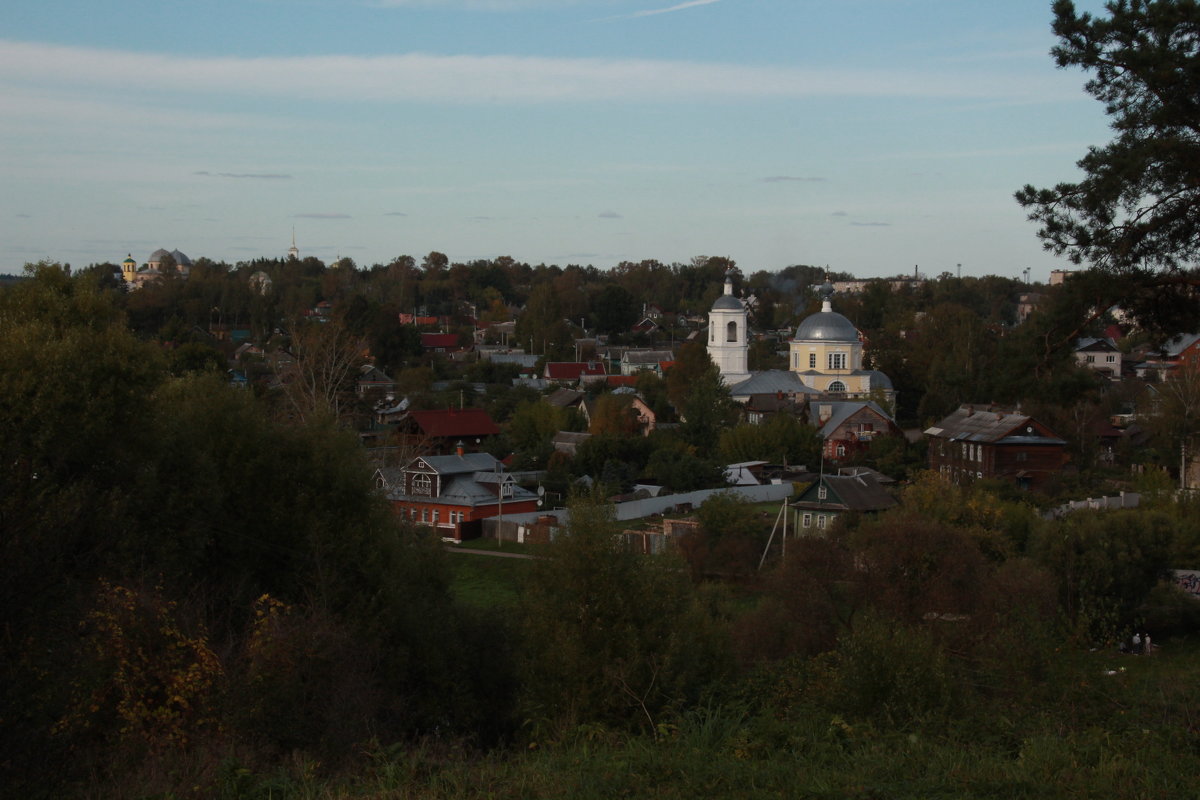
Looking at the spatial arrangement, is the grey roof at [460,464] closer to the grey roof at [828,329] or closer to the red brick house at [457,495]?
the red brick house at [457,495]

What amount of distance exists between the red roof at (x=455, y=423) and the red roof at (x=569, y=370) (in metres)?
21.4

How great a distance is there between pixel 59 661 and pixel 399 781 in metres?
1.91

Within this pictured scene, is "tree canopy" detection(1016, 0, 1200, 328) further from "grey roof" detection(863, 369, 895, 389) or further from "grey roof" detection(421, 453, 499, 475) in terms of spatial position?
"grey roof" detection(863, 369, 895, 389)

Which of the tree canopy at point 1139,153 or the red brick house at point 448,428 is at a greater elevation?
the tree canopy at point 1139,153

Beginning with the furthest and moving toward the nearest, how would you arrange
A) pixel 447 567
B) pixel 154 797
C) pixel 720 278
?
pixel 720 278 → pixel 447 567 → pixel 154 797

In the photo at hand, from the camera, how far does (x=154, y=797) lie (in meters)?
5.96

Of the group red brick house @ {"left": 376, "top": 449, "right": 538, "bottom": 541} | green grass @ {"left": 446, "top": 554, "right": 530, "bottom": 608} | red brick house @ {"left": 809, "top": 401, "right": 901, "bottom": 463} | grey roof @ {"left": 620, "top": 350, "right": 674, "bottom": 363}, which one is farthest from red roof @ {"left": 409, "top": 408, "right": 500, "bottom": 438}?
grey roof @ {"left": 620, "top": 350, "right": 674, "bottom": 363}

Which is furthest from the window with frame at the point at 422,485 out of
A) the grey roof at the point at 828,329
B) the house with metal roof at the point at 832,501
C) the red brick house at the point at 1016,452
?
the grey roof at the point at 828,329

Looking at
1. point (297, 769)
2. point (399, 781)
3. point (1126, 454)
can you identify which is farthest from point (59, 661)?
point (1126, 454)

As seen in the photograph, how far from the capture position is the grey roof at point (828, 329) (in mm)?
50938

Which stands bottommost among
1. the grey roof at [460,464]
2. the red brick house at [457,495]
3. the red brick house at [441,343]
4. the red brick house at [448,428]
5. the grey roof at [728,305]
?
the red brick house at [457,495]

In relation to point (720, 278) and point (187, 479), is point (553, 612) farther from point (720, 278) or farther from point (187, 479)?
point (720, 278)

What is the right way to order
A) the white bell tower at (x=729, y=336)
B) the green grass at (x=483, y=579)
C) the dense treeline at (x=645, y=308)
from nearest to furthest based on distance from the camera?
the dense treeline at (x=645, y=308) < the green grass at (x=483, y=579) < the white bell tower at (x=729, y=336)

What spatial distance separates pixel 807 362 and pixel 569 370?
51.7ft
